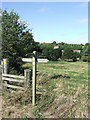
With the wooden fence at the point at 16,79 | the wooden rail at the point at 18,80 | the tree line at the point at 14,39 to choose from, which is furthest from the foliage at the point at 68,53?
the wooden rail at the point at 18,80

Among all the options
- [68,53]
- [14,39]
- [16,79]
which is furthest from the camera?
[68,53]

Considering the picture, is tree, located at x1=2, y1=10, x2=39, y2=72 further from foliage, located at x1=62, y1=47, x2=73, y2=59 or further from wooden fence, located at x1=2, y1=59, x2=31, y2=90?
foliage, located at x1=62, y1=47, x2=73, y2=59

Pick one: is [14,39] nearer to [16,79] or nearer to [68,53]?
[16,79]

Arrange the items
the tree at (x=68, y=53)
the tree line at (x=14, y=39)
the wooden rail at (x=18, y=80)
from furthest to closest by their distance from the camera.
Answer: the tree at (x=68, y=53)
the tree line at (x=14, y=39)
the wooden rail at (x=18, y=80)

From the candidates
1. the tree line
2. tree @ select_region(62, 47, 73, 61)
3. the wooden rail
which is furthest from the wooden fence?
tree @ select_region(62, 47, 73, 61)

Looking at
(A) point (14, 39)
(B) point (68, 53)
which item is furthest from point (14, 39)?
(B) point (68, 53)

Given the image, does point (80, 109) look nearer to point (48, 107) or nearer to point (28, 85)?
point (48, 107)

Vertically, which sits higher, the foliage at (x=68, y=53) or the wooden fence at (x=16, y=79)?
the foliage at (x=68, y=53)

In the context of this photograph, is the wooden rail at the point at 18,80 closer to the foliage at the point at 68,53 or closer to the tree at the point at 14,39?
the tree at the point at 14,39

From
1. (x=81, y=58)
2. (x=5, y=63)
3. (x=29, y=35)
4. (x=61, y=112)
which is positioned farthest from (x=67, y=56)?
(x=61, y=112)

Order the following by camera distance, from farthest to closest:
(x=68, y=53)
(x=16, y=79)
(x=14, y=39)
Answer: (x=68, y=53)
(x=14, y=39)
(x=16, y=79)

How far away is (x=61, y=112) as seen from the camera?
4762 millimetres

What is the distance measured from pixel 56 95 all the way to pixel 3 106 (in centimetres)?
148

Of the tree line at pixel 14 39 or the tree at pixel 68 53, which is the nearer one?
the tree line at pixel 14 39
